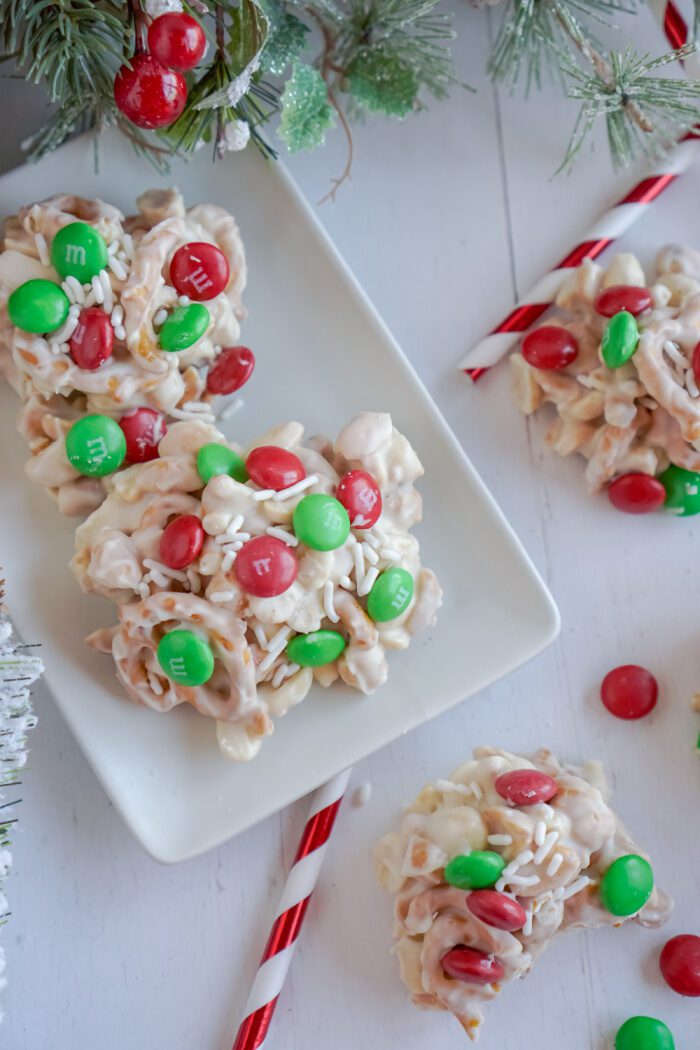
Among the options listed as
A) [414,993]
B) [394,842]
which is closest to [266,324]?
[394,842]

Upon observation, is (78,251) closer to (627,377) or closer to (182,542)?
(182,542)

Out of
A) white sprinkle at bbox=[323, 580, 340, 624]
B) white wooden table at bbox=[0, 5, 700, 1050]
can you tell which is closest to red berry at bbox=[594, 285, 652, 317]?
white wooden table at bbox=[0, 5, 700, 1050]

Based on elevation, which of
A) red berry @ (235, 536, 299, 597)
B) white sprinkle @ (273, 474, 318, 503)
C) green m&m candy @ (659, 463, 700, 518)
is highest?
white sprinkle @ (273, 474, 318, 503)

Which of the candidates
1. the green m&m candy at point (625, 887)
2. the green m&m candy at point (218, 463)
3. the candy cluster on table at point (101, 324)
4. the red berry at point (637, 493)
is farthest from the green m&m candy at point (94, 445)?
the green m&m candy at point (625, 887)

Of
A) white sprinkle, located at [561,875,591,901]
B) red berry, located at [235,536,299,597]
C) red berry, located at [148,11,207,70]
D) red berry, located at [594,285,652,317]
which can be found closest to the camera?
red berry, located at [148,11,207,70]

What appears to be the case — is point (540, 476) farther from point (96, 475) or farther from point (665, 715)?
point (96, 475)

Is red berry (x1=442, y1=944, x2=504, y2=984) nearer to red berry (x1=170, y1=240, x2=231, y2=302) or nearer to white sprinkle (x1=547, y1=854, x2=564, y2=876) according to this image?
white sprinkle (x1=547, y1=854, x2=564, y2=876)

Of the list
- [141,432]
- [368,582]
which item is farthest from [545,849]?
[141,432]
